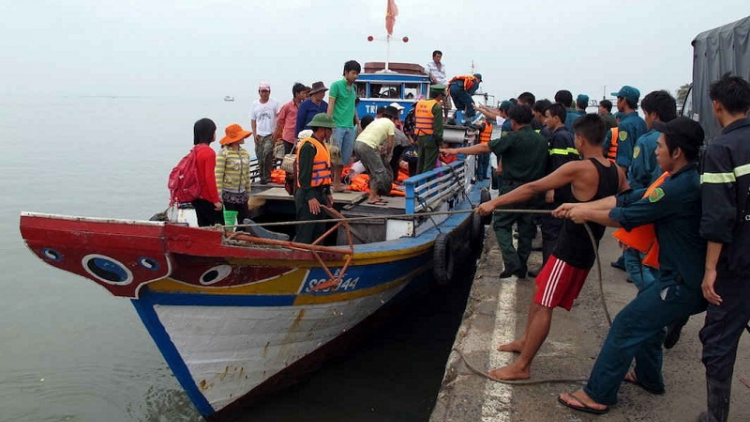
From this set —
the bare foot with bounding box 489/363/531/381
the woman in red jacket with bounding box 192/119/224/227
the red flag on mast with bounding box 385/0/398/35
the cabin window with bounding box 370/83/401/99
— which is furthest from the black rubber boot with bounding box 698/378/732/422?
the red flag on mast with bounding box 385/0/398/35

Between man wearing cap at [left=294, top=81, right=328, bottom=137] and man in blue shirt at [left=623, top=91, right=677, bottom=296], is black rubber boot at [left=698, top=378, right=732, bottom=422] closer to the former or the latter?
man in blue shirt at [left=623, top=91, right=677, bottom=296]

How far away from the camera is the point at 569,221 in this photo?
3480mm

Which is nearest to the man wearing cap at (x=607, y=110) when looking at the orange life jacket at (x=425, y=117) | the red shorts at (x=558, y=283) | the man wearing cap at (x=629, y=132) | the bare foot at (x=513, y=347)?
the man wearing cap at (x=629, y=132)

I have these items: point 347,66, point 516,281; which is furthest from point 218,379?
point 347,66

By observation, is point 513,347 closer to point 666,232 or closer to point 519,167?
point 666,232

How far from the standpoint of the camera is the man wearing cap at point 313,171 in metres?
5.14

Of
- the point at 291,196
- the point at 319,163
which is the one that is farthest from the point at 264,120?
the point at 319,163

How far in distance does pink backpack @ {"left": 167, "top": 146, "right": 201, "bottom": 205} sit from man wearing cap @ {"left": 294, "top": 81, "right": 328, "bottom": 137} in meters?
2.49

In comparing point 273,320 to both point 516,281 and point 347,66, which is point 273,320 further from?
point 347,66

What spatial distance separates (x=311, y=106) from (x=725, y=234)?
5.23 meters

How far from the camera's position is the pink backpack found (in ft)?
15.6

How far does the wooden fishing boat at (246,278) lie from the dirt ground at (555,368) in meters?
0.95

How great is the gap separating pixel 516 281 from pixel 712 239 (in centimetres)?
306

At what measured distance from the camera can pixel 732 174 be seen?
270 centimetres
